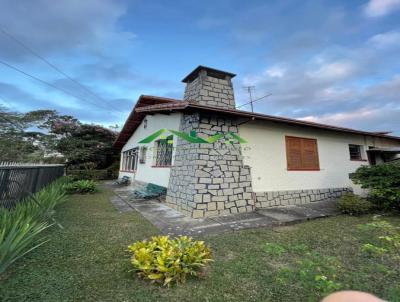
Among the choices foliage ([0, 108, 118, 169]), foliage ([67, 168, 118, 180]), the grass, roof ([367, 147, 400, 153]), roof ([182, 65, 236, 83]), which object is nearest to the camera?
the grass

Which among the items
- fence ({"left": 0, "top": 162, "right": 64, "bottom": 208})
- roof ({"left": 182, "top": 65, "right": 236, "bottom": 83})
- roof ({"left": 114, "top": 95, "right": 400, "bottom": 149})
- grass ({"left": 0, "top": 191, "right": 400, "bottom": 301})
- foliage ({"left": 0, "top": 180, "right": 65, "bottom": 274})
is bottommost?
grass ({"left": 0, "top": 191, "right": 400, "bottom": 301})

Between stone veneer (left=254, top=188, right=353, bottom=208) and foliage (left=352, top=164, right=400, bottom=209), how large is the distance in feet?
5.09

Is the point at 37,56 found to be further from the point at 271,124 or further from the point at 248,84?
the point at 271,124

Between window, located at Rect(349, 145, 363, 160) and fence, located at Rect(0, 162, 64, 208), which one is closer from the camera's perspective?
fence, located at Rect(0, 162, 64, 208)

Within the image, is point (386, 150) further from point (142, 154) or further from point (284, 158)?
point (142, 154)

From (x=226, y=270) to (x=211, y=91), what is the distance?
19.0ft

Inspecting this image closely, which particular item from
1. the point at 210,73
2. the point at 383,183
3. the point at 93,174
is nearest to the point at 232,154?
the point at 210,73

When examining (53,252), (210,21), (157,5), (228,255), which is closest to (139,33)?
(157,5)

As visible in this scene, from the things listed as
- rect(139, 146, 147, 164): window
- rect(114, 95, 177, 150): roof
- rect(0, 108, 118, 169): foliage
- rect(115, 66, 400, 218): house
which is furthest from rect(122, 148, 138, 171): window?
rect(0, 108, 118, 169): foliage

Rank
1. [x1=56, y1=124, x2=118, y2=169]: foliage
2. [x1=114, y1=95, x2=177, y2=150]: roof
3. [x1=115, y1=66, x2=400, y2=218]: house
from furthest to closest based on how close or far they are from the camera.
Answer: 1. [x1=56, y1=124, x2=118, y2=169]: foliage
2. [x1=114, y1=95, x2=177, y2=150]: roof
3. [x1=115, y1=66, x2=400, y2=218]: house

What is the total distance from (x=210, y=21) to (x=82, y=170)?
16.7 meters

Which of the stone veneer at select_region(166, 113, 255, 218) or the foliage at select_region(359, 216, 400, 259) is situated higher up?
the stone veneer at select_region(166, 113, 255, 218)

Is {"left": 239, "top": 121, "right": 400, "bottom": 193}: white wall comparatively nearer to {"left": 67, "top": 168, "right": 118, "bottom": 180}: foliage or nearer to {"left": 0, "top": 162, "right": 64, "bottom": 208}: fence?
{"left": 0, "top": 162, "right": 64, "bottom": 208}: fence

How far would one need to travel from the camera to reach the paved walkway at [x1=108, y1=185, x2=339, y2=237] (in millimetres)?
4648
